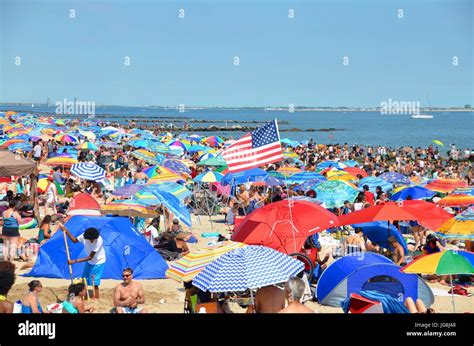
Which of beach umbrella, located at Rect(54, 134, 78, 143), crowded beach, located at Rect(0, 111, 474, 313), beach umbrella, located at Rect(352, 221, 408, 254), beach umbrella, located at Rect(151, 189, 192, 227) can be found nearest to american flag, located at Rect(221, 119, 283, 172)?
crowded beach, located at Rect(0, 111, 474, 313)

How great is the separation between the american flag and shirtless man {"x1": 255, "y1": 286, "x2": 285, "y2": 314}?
10.8ft

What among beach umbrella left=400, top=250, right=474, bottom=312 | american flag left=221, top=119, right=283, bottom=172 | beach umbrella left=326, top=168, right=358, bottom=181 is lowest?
beach umbrella left=326, top=168, right=358, bottom=181

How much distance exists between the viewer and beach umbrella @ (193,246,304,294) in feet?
17.3

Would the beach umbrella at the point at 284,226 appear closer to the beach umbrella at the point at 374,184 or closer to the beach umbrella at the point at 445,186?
the beach umbrella at the point at 445,186

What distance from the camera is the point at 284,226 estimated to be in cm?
828

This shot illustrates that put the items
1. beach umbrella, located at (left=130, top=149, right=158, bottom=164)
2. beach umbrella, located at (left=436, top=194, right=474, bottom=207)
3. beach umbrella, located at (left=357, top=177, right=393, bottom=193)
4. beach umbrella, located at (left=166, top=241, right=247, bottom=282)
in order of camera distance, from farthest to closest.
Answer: beach umbrella, located at (left=130, top=149, right=158, bottom=164)
beach umbrella, located at (left=357, top=177, right=393, bottom=193)
beach umbrella, located at (left=436, top=194, right=474, bottom=207)
beach umbrella, located at (left=166, top=241, right=247, bottom=282)

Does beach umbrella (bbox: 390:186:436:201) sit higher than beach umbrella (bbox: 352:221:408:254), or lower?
higher

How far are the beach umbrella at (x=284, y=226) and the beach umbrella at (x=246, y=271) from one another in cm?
236

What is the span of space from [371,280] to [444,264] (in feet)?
5.28

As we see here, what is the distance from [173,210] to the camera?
10.3 metres

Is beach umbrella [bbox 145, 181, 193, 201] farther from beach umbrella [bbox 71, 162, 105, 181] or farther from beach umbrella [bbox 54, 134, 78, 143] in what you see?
beach umbrella [bbox 54, 134, 78, 143]
